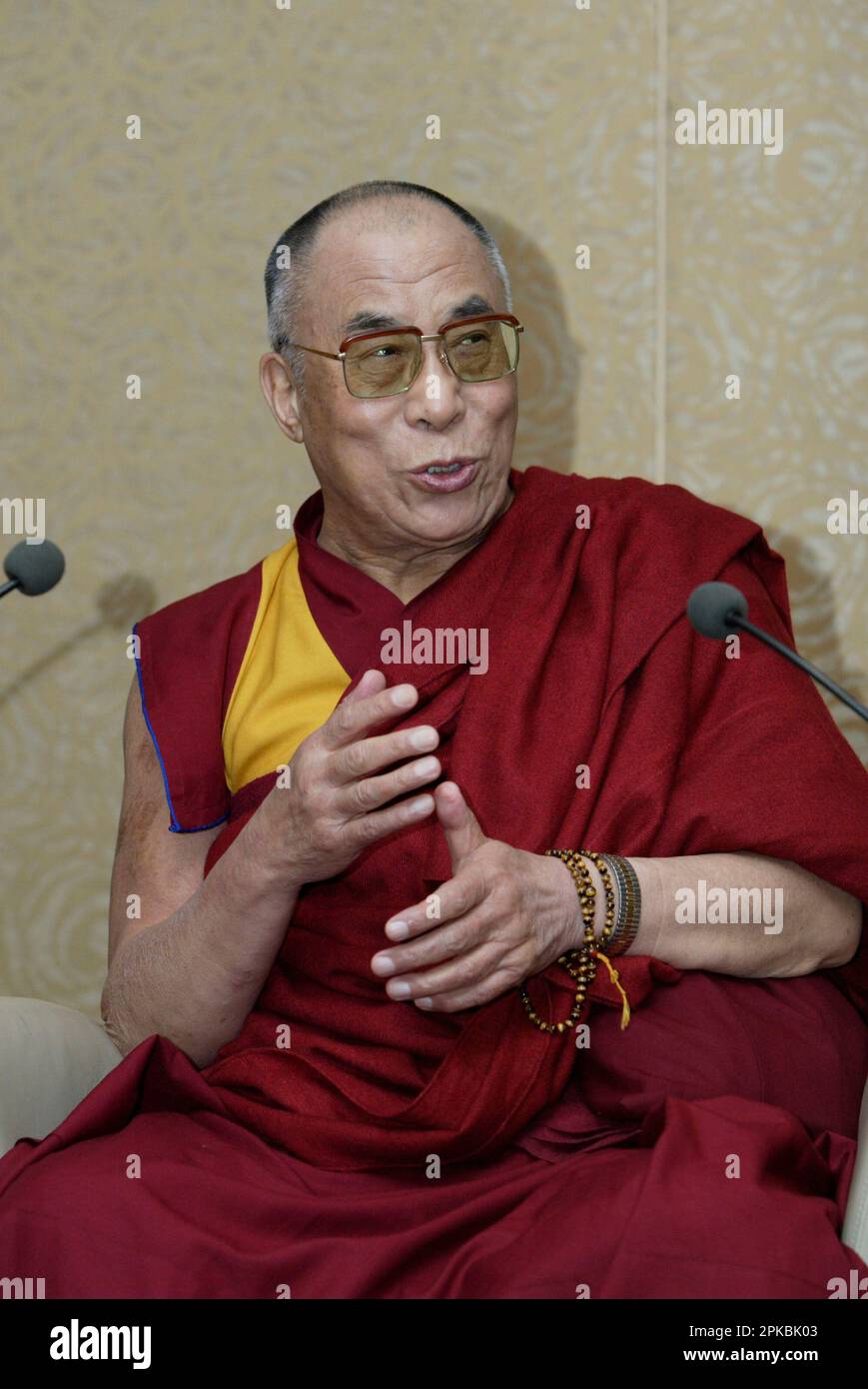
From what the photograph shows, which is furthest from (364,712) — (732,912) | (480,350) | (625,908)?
(480,350)

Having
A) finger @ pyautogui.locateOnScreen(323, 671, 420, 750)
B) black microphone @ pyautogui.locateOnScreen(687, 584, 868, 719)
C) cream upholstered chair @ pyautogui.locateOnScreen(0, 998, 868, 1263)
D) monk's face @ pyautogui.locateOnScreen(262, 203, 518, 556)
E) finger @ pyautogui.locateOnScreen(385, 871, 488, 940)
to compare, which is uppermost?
monk's face @ pyautogui.locateOnScreen(262, 203, 518, 556)

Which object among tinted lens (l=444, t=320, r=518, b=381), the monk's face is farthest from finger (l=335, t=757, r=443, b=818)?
tinted lens (l=444, t=320, r=518, b=381)

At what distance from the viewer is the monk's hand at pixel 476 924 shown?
164 centimetres

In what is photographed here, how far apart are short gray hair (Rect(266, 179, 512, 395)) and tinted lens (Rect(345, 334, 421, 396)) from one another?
0.12m

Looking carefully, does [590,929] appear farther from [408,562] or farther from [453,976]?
[408,562]

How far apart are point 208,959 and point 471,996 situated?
33 cm

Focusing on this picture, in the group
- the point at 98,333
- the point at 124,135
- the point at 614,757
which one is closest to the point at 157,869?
the point at 614,757

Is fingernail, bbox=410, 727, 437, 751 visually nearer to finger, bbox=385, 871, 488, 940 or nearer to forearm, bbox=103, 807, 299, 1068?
finger, bbox=385, 871, 488, 940

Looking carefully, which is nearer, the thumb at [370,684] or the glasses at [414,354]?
the thumb at [370,684]

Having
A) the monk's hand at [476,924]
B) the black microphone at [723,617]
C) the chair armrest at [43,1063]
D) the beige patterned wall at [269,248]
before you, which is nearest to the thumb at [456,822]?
the monk's hand at [476,924]

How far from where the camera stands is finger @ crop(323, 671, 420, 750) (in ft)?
5.20

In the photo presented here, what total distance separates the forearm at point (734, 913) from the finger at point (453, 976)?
18 cm

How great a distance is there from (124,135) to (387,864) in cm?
145

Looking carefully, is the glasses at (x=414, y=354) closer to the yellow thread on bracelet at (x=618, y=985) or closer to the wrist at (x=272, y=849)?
the wrist at (x=272, y=849)
